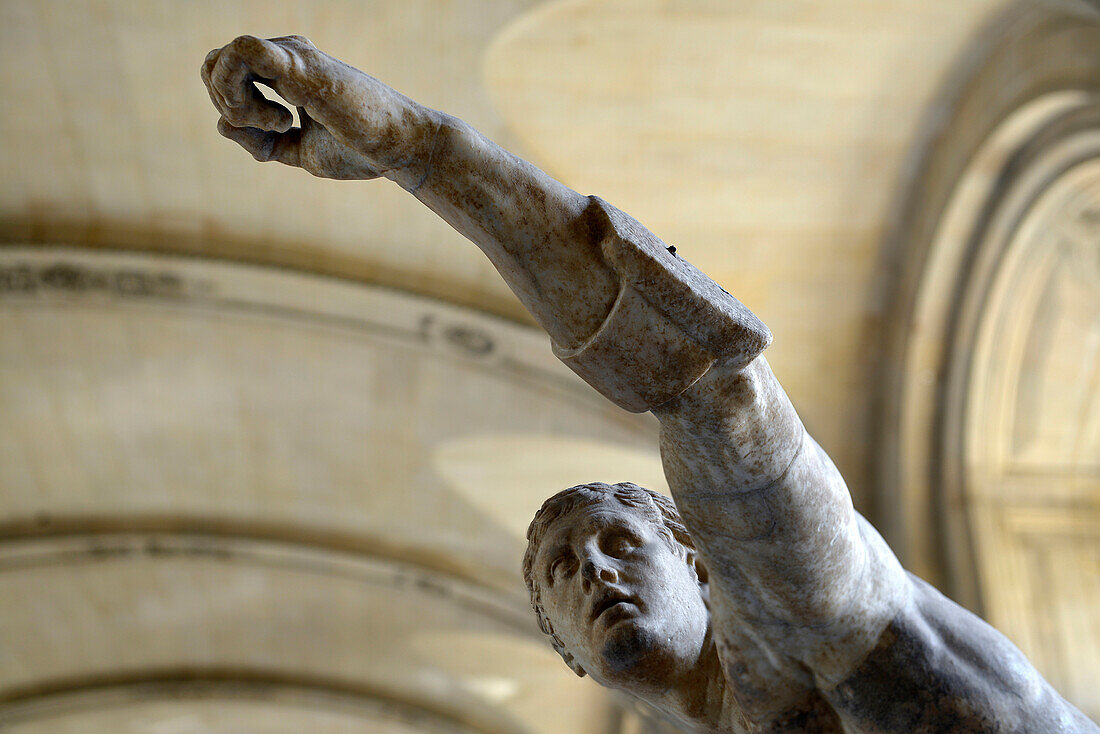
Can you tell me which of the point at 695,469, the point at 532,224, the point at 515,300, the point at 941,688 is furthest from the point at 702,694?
the point at 515,300

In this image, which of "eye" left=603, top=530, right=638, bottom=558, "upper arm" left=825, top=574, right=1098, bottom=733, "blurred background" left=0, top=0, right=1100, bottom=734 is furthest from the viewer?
"blurred background" left=0, top=0, right=1100, bottom=734

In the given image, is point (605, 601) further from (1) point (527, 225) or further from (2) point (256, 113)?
(2) point (256, 113)

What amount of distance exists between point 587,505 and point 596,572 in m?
0.17

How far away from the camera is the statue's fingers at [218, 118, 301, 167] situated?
1431mm

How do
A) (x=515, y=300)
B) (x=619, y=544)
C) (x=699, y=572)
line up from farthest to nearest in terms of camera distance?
(x=515, y=300) < (x=699, y=572) < (x=619, y=544)

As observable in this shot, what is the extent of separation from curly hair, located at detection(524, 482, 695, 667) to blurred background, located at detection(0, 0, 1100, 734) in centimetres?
293

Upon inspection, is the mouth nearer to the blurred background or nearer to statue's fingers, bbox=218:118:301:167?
statue's fingers, bbox=218:118:301:167

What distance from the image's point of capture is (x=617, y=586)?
171cm

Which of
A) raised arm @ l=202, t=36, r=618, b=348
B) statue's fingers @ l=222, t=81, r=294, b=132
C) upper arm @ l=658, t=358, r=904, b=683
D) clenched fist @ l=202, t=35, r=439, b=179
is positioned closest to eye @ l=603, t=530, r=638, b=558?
upper arm @ l=658, t=358, r=904, b=683

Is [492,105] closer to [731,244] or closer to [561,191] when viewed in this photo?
[731,244]

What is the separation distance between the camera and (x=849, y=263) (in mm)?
6727

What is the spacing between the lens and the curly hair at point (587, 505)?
73.9 inches

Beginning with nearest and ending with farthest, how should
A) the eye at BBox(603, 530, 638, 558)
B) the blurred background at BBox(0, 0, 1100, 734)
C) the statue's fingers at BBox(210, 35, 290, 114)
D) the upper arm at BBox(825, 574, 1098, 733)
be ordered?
1. the statue's fingers at BBox(210, 35, 290, 114)
2. the upper arm at BBox(825, 574, 1098, 733)
3. the eye at BBox(603, 530, 638, 558)
4. the blurred background at BBox(0, 0, 1100, 734)

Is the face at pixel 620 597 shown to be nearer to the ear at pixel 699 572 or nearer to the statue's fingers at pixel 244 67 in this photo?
the ear at pixel 699 572
